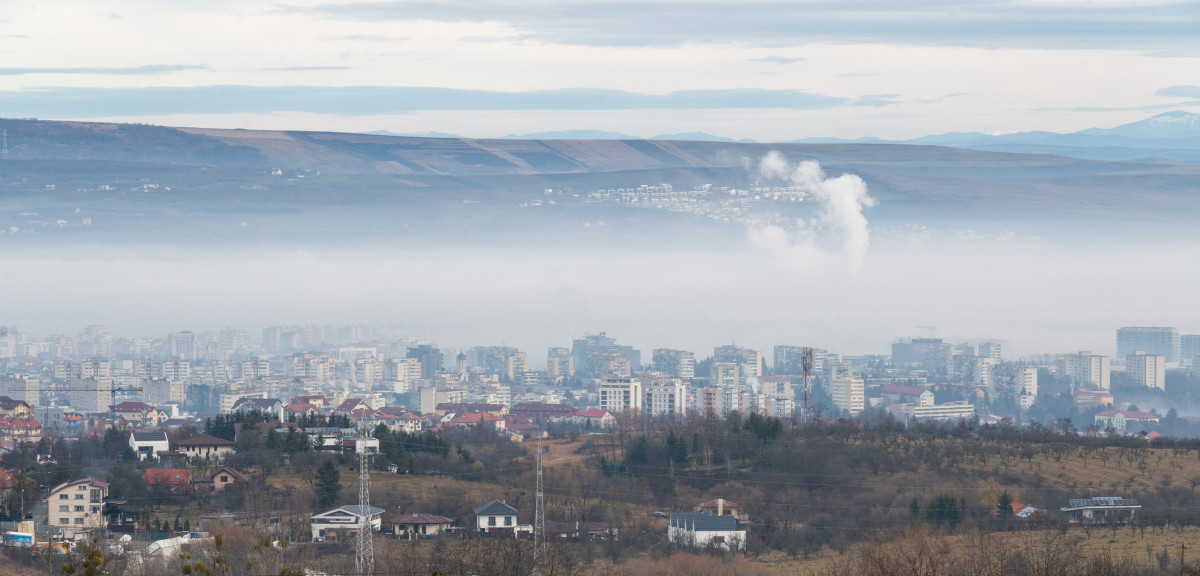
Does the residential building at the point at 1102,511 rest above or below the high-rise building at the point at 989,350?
below

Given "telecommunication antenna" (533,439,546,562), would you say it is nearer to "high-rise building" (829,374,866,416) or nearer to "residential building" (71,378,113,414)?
"residential building" (71,378,113,414)

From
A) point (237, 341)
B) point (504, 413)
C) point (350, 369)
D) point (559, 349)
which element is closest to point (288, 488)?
point (504, 413)

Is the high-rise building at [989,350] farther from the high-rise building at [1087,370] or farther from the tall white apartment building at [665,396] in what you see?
the tall white apartment building at [665,396]

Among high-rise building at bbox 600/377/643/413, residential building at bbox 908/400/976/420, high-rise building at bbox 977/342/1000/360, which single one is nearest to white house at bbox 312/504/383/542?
high-rise building at bbox 600/377/643/413

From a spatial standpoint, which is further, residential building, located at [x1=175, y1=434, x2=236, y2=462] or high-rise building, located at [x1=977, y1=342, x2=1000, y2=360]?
high-rise building, located at [x1=977, y1=342, x2=1000, y2=360]

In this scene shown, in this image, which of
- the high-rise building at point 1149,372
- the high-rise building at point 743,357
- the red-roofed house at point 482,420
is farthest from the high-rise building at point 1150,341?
the red-roofed house at point 482,420
